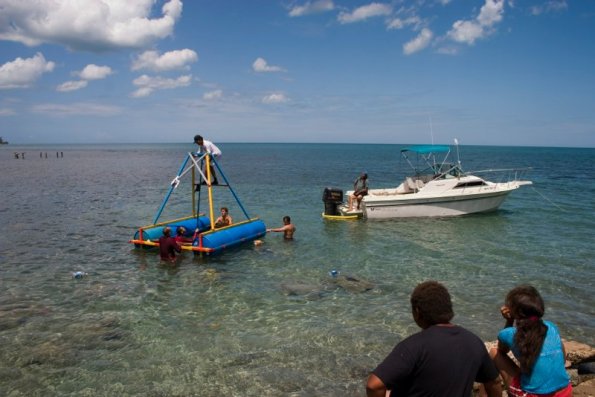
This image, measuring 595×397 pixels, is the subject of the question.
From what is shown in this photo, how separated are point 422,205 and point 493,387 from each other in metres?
20.3

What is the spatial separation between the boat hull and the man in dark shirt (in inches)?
779

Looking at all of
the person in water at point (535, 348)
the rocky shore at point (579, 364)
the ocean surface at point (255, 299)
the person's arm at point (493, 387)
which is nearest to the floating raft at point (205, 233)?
the ocean surface at point (255, 299)

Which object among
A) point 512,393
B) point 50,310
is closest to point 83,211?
point 50,310

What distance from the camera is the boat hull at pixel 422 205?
23.1 meters

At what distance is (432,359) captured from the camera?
331 cm

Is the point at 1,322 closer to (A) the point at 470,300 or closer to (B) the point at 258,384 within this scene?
(B) the point at 258,384

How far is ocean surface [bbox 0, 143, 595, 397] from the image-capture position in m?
8.13

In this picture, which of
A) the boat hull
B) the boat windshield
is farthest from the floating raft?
the boat windshield

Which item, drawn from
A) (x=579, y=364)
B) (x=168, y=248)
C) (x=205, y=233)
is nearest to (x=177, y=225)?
(x=205, y=233)

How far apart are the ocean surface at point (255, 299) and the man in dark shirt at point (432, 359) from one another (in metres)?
4.47

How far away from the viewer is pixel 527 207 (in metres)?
28.0

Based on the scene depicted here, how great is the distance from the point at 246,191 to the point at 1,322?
92.4 feet

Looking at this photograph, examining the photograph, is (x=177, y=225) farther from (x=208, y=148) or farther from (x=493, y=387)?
(x=493, y=387)

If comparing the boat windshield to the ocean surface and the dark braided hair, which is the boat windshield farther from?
the dark braided hair
